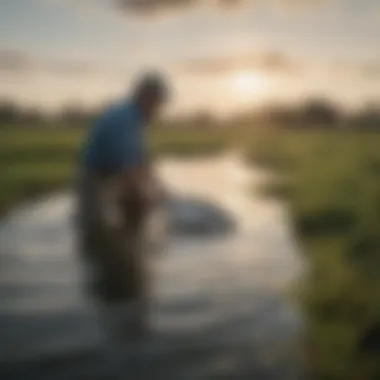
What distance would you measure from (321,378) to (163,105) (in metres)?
0.55

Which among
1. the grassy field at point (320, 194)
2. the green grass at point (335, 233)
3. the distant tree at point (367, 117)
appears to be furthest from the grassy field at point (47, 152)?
the distant tree at point (367, 117)

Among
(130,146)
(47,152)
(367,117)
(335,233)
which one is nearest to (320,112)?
(367,117)

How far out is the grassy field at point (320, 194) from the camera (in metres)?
1.34

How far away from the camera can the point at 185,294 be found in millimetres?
1353

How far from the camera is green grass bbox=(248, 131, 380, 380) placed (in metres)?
1.33

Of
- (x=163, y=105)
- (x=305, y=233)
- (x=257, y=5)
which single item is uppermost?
(x=257, y=5)

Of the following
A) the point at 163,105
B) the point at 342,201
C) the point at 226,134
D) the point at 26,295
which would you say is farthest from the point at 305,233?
the point at 26,295

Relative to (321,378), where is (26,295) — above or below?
above

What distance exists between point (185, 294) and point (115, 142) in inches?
11.5

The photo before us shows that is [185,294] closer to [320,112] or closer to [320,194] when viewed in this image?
[320,194]

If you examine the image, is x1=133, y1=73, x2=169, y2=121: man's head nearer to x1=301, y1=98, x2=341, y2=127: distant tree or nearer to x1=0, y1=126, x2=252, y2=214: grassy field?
x1=0, y1=126, x2=252, y2=214: grassy field

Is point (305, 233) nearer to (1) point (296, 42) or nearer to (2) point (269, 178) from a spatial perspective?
(2) point (269, 178)

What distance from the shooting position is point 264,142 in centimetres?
141

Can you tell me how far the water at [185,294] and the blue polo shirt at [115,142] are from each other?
6 cm
